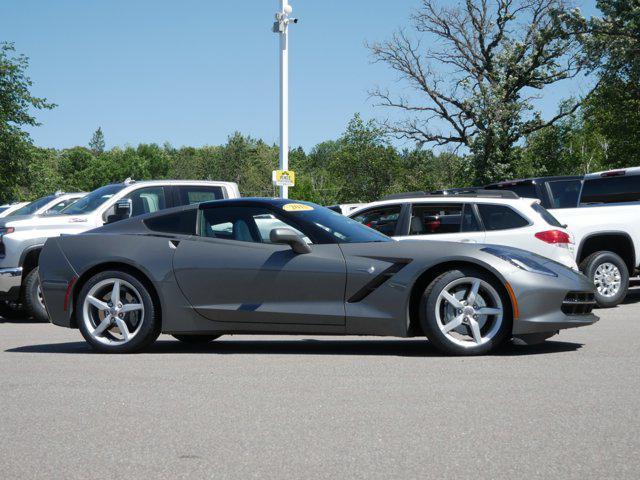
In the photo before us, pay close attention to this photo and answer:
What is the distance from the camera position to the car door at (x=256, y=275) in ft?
24.5

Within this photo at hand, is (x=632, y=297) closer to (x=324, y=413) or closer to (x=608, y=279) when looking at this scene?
(x=608, y=279)

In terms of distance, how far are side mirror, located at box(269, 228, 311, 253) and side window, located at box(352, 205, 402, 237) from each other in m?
4.39

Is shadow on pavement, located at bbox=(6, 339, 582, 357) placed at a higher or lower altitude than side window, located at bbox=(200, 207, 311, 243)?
lower

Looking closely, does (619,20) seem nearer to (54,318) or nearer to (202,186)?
(202,186)

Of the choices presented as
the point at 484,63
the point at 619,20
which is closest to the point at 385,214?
the point at 619,20

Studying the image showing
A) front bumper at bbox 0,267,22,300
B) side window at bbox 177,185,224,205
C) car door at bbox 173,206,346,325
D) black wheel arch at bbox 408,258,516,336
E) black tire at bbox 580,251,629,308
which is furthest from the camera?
side window at bbox 177,185,224,205

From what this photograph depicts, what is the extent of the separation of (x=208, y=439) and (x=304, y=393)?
50.1 inches

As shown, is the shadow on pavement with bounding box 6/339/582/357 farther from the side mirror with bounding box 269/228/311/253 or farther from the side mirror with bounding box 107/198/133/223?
the side mirror with bounding box 107/198/133/223

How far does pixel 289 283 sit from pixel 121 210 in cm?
628

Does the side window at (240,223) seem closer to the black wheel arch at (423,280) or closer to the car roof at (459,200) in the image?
the black wheel arch at (423,280)

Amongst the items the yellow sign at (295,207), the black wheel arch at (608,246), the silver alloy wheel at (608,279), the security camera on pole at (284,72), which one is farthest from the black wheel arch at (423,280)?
the security camera on pole at (284,72)

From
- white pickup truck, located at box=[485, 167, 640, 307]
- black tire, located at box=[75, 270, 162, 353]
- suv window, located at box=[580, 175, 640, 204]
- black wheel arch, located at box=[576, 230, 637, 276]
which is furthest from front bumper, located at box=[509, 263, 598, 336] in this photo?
suv window, located at box=[580, 175, 640, 204]

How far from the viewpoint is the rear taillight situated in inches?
451

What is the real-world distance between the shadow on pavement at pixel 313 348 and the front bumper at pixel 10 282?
347 centimetres
